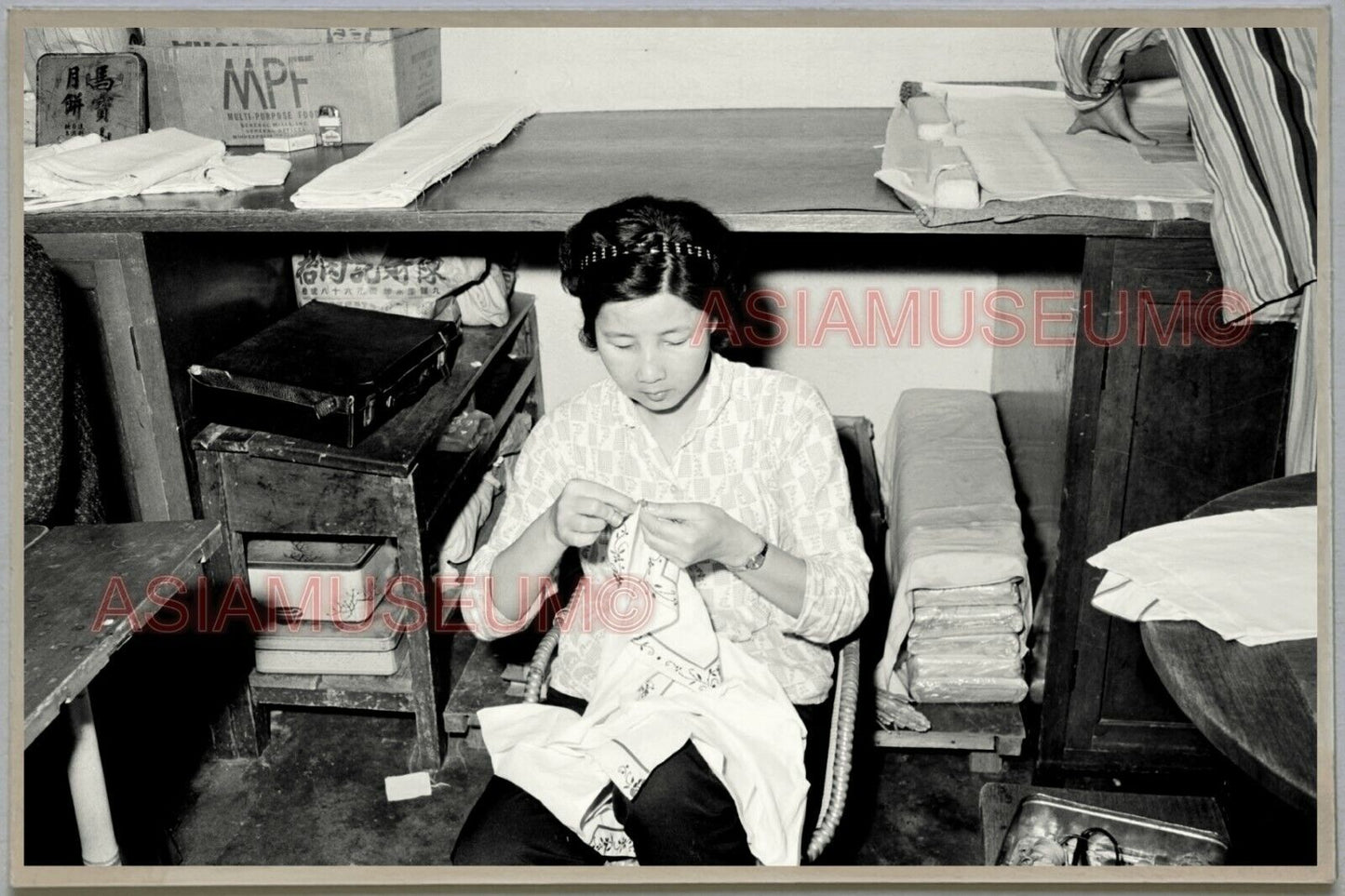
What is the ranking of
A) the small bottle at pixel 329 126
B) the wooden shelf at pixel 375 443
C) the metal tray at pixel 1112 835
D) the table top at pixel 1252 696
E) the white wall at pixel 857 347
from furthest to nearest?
the white wall at pixel 857 347, the small bottle at pixel 329 126, the wooden shelf at pixel 375 443, the metal tray at pixel 1112 835, the table top at pixel 1252 696

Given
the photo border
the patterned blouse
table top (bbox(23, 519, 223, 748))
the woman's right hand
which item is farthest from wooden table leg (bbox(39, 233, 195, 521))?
the woman's right hand

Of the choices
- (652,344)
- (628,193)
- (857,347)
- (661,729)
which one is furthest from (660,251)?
(857,347)

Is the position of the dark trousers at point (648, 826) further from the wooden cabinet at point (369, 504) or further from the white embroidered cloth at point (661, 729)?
the wooden cabinet at point (369, 504)

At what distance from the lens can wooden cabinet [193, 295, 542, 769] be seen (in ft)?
8.52

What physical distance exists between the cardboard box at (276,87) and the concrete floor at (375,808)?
62.4 inches

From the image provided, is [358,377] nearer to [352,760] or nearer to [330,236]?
[330,236]

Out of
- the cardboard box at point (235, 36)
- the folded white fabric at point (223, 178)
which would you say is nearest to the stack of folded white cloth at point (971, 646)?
the folded white fabric at point (223, 178)

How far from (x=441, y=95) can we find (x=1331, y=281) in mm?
2392

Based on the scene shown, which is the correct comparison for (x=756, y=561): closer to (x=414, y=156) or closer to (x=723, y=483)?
(x=723, y=483)

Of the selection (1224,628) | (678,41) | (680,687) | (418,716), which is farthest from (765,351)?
(1224,628)

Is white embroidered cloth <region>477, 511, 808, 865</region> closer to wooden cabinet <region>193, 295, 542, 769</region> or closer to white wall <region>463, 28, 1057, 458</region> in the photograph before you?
wooden cabinet <region>193, 295, 542, 769</region>

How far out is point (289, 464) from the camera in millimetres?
2611

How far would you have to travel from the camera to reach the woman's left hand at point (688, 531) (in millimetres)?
1864

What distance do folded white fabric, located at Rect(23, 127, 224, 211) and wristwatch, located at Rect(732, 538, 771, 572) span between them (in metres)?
1.61
